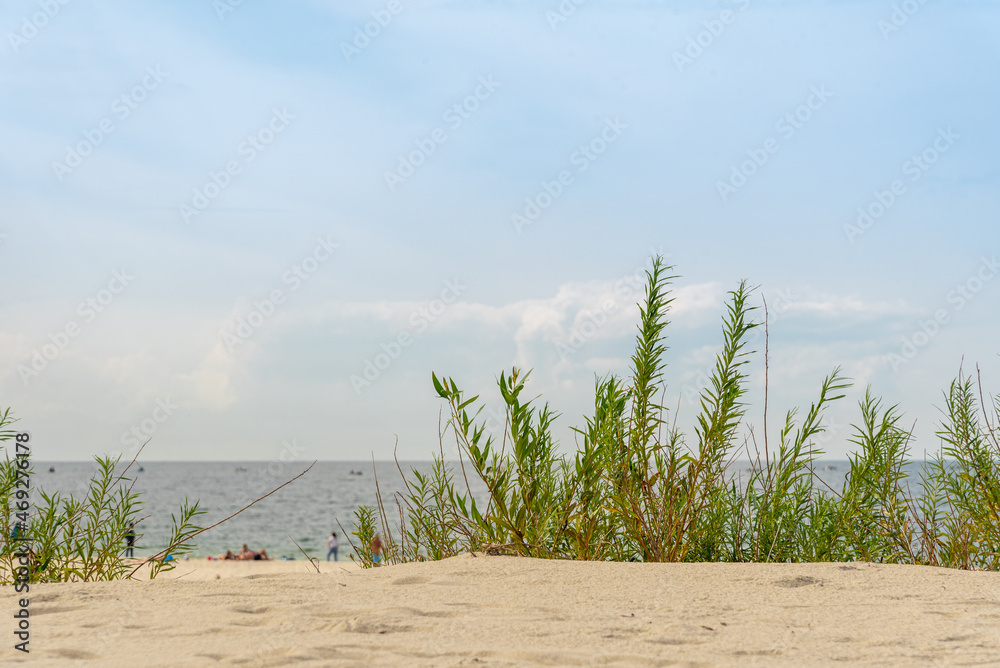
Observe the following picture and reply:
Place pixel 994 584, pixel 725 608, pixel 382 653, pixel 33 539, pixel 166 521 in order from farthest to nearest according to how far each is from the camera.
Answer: pixel 166 521, pixel 33 539, pixel 994 584, pixel 725 608, pixel 382 653

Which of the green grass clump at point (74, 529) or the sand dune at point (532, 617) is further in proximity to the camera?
the green grass clump at point (74, 529)

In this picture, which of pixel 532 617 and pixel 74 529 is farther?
pixel 74 529

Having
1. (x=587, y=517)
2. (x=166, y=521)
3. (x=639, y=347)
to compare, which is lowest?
(x=166, y=521)

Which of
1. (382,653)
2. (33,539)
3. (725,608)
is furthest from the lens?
(33,539)

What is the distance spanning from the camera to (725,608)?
12.3ft

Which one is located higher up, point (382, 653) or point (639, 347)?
point (639, 347)

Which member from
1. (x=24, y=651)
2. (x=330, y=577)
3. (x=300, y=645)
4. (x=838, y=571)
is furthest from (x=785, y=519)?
(x=24, y=651)

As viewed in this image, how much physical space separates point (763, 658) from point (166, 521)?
170 feet

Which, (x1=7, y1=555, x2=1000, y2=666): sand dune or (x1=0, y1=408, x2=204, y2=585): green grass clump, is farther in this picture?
(x1=0, y1=408, x2=204, y2=585): green grass clump

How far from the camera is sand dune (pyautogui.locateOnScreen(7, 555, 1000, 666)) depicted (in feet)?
9.66

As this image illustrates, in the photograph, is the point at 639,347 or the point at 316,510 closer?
the point at 639,347

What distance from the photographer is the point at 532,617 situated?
3.46 metres

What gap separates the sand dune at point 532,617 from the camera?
9.66ft

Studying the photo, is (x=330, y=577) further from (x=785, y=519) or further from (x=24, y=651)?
(x=785, y=519)
